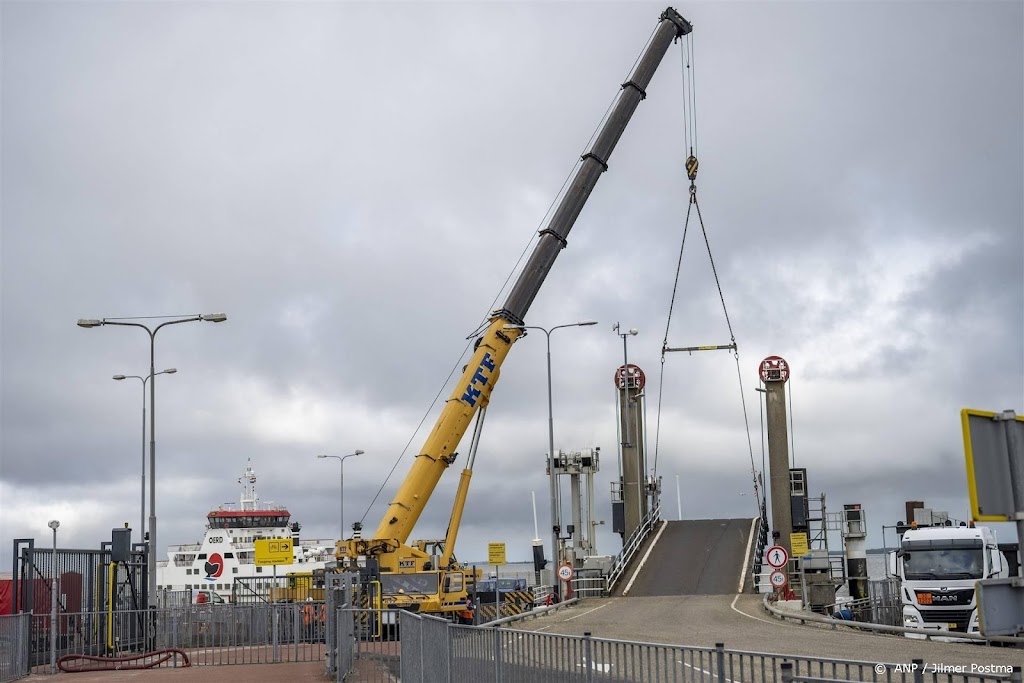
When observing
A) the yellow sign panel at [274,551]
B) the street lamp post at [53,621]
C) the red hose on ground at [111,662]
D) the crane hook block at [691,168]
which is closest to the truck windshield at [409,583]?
the red hose on ground at [111,662]

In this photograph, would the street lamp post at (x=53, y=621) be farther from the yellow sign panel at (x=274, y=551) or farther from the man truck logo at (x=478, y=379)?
the yellow sign panel at (x=274, y=551)

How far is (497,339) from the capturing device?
32500 mm

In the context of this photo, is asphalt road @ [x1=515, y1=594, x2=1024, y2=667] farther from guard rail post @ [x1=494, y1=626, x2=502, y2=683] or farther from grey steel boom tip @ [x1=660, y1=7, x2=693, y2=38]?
grey steel boom tip @ [x1=660, y1=7, x2=693, y2=38]

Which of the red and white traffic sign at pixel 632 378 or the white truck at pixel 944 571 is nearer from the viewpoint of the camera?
the white truck at pixel 944 571

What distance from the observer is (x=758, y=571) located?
3872cm

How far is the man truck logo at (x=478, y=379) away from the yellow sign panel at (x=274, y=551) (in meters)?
19.2

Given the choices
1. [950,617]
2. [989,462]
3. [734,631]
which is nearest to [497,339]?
[734,631]

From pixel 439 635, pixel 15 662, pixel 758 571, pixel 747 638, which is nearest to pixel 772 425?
pixel 758 571

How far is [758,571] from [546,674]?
30946 millimetres

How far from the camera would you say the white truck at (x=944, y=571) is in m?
27.6

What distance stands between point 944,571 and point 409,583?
14.0 m

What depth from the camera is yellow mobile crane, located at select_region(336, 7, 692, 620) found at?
3003cm

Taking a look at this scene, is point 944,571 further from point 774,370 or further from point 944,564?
point 774,370

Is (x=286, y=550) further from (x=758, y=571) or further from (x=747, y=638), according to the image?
(x=747, y=638)
